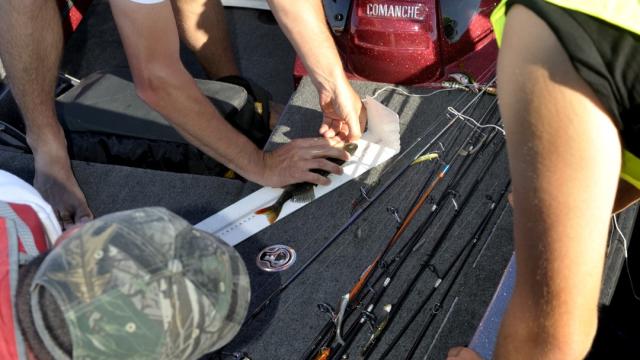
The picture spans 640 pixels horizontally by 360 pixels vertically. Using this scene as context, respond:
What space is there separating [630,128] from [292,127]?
141 cm

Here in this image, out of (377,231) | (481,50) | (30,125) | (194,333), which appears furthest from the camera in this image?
(481,50)

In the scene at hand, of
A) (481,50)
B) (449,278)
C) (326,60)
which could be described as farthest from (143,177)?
(481,50)

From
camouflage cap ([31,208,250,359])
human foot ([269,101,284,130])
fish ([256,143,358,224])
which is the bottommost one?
camouflage cap ([31,208,250,359])

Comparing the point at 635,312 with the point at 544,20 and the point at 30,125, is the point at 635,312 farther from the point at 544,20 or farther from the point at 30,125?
the point at 30,125

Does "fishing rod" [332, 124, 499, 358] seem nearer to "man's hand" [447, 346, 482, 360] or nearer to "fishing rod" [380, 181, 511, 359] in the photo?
"fishing rod" [380, 181, 511, 359]

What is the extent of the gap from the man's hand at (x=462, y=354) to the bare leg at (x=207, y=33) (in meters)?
1.48

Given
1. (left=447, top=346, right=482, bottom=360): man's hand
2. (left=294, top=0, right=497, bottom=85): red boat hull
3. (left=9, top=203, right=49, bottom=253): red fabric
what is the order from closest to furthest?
(left=9, top=203, right=49, bottom=253): red fabric, (left=447, top=346, right=482, bottom=360): man's hand, (left=294, top=0, right=497, bottom=85): red boat hull

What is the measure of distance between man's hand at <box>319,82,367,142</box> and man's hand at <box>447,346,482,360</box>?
732 millimetres

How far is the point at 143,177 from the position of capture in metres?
2.12

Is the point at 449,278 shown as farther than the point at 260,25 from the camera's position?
No

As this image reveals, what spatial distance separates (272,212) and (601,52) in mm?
1215

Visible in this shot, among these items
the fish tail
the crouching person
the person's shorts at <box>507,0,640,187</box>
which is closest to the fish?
the fish tail

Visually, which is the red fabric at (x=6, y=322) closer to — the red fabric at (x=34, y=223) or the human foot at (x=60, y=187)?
the red fabric at (x=34, y=223)

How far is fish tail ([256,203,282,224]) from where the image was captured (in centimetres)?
186
